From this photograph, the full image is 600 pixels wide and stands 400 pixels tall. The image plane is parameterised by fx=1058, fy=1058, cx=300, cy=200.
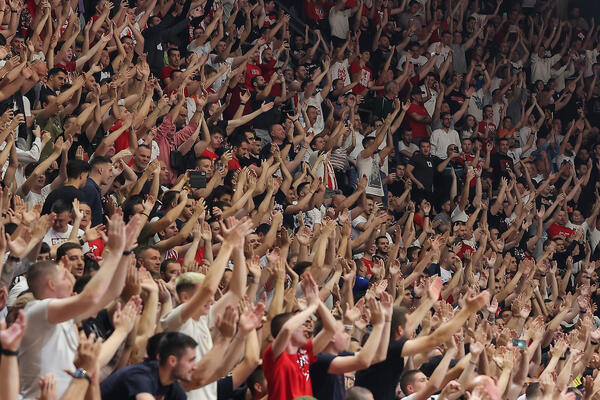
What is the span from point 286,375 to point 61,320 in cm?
145

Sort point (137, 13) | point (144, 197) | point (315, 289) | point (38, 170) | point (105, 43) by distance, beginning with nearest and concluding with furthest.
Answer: point (315, 289), point (38, 170), point (144, 197), point (105, 43), point (137, 13)

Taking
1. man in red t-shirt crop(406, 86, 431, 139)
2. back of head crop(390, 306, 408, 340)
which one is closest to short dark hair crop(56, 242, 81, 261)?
back of head crop(390, 306, 408, 340)

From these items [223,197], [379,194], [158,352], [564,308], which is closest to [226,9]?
[379,194]

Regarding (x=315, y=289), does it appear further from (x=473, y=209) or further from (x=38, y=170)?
(x=473, y=209)

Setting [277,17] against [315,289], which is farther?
[277,17]

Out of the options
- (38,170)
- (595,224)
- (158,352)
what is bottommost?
(595,224)

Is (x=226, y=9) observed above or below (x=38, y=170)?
below

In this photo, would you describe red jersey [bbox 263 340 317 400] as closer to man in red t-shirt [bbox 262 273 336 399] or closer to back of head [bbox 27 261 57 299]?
man in red t-shirt [bbox 262 273 336 399]

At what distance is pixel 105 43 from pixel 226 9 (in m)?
3.38

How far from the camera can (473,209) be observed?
12742mm

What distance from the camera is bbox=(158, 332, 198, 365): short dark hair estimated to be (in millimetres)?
4535

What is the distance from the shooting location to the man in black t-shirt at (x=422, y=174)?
1240cm

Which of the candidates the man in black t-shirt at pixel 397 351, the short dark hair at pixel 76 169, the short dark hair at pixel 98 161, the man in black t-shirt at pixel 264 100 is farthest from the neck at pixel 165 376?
the man in black t-shirt at pixel 264 100

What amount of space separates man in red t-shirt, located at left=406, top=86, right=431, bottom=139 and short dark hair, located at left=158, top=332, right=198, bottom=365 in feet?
30.2
